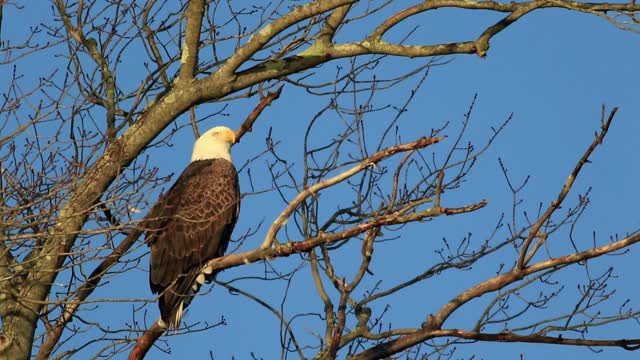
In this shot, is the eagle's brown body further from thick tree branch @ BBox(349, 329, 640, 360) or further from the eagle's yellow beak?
thick tree branch @ BBox(349, 329, 640, 360)

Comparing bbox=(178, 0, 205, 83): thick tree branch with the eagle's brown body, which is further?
the eagle's brown body

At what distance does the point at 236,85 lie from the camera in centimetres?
855

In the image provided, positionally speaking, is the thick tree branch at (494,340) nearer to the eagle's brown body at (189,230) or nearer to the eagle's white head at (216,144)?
the eagle's brown body at (189,230)

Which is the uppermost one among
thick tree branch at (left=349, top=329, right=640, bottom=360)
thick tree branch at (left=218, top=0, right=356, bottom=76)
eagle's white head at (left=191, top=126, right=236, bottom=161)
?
eagle's white head at (left=191, top=126, right=236, bottom=161)

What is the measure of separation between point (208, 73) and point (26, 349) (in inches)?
101

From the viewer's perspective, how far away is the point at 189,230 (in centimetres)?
909

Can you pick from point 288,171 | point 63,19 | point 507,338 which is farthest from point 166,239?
point 507,338

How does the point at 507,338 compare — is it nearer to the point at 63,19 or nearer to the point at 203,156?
the point at 203,156

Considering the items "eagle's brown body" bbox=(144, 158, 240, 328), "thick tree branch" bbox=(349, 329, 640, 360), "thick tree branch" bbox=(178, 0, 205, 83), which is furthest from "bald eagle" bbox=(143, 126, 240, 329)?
"thick tree branch" bbox=(349, 329, 640, 360)

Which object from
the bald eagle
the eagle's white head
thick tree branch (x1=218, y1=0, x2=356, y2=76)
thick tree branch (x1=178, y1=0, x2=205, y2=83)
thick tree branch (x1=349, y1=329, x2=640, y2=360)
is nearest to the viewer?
thick tree branch (x1=349, y1=329, x2=640, y2=360)

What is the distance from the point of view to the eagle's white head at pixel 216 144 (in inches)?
389

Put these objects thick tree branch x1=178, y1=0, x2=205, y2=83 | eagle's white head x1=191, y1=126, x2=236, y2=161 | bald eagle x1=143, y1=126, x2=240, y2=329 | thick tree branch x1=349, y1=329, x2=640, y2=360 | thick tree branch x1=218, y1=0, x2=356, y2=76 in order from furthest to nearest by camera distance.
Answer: eagle's white head x1=191, y1=126, x2=236, y2=161 < bald eagle x1=143, y1=126, x2=240, y2=329 < thick tree branch x1=178, y1=0, x2=205, y2=83 < thick tree branch x1=218, y1=0, x2=356, y2=76 < thick tree branch x1=349, y1=329, x2=640, y2=360

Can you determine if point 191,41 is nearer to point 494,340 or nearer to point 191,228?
point 191,228

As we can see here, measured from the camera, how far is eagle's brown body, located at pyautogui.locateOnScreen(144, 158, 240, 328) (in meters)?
8.76
